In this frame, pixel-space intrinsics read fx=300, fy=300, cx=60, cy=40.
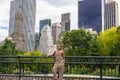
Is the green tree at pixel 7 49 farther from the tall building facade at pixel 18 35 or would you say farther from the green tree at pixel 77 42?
the tall building facade at pixel 18 35

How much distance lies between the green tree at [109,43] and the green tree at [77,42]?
9.23 feet

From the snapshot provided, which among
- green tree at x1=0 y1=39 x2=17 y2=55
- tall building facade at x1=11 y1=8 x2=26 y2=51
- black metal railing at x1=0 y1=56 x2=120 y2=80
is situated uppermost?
tall building facade at x1=11 y1=8 x2=26 y2=51

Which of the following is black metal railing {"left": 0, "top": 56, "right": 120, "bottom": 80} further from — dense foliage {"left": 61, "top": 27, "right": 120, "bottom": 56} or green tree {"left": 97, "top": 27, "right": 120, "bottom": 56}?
dense foliage {"left": 61, "top": 27, "right": 120, "bottom": 56}

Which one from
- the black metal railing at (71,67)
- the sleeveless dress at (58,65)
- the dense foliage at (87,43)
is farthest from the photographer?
the dense foliage at (87,43)

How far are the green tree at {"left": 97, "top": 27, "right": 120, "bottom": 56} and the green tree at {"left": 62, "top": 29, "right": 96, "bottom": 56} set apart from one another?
9.23 feet

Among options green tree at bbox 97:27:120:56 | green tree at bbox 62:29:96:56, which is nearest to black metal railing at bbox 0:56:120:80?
green tree at bbox 97:27:120:56

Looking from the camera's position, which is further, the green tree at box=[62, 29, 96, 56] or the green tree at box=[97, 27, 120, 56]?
the green tree at box=[62, 29, 96, 56]

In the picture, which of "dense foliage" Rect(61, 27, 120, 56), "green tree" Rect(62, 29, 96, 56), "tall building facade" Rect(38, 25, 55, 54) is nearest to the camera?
"dense foliage" Rect(61, 27, 120, 56)

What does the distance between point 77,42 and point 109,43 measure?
8.37 m

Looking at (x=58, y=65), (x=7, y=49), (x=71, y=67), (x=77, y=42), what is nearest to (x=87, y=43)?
(x=77, y=42)

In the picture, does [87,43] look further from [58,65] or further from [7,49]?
[58,65]

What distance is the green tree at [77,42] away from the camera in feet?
245

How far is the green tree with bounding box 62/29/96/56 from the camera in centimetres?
7456

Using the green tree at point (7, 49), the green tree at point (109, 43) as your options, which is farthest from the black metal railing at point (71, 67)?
the green tree at point (7, 49)
